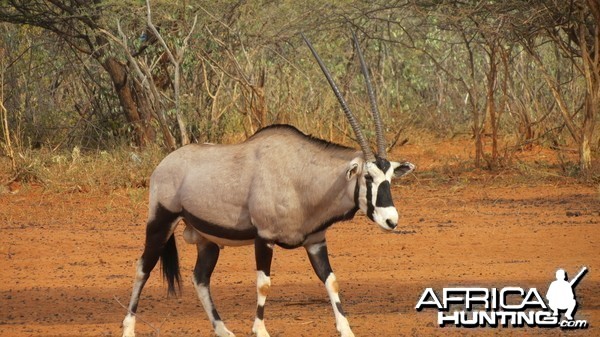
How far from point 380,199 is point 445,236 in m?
4.34

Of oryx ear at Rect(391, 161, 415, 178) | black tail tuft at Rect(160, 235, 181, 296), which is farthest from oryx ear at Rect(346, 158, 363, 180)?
black tail tuft at Rect(160, 235, 181, 296)

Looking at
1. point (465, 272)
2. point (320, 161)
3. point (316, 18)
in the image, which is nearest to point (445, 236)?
point (465, 272)

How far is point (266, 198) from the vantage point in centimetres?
621

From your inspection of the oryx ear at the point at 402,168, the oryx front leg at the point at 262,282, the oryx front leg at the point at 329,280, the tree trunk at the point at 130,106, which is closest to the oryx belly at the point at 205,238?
the oryx front leg at the point at 262,282

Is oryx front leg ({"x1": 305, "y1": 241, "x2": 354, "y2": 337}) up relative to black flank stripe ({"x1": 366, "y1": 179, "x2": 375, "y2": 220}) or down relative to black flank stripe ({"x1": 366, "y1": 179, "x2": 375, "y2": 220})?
down

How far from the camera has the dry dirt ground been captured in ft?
22.6

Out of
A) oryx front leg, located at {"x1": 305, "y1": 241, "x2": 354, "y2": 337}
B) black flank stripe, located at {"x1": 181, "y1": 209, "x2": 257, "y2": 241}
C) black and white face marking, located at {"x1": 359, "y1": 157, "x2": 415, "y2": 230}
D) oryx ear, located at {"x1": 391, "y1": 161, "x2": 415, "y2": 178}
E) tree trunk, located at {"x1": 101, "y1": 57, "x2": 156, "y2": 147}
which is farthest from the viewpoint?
tree trunk, located at {"x1": 101, "y1": 57, "x2": 156, "y2": 147}

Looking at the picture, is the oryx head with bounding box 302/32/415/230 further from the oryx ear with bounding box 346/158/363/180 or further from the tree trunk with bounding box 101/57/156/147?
the tree trunk with bounding box 101/57/156/147

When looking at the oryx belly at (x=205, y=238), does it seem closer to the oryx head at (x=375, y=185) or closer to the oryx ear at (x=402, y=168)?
the oryx head at (x=375, y=185)

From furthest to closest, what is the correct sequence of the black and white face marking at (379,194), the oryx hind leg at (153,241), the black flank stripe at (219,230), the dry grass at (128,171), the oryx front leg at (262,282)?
the dry grass at (128,171), the oryx hind leg at (153,241), the black flank stripe at (219,230), the oryx front leg at (262,282), the black and white face marking at (379,194)

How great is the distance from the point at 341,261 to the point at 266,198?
306cm

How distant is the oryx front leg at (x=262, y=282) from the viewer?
6109 mm

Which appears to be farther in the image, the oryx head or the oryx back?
the oryx back

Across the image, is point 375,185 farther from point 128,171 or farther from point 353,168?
point 128,171
